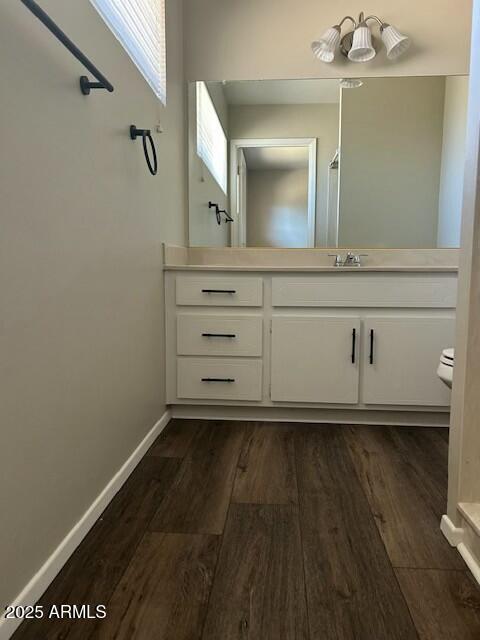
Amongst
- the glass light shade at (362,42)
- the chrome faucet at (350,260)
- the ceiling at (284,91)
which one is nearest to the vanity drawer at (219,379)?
the chrome faucet at (350,260)

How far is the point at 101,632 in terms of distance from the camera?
2.80ft

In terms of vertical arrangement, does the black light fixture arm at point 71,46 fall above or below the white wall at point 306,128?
below

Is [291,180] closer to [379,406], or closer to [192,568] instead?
[379,406]

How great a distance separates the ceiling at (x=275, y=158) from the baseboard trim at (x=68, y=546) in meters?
1.77

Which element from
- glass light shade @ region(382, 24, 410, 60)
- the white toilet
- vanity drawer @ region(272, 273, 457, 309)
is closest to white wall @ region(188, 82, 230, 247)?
vanity drawer @ region(272, 273, 457, 309)

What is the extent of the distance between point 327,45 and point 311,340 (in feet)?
5.38

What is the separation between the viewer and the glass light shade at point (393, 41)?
222cm

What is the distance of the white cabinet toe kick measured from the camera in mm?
2006

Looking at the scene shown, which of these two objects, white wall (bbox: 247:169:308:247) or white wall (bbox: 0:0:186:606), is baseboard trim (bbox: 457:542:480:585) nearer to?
white wall (bbox: 0:0:186:606)

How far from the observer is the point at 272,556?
109 centimetres

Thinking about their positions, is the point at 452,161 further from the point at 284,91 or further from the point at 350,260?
the point at 284,91

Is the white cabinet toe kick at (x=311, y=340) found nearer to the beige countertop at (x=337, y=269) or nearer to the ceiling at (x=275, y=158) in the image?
the beige countertop at (x=337, y=269)

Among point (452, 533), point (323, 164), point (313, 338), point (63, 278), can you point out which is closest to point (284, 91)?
point (323, 164)

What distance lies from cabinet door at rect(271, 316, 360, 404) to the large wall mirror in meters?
0.67
